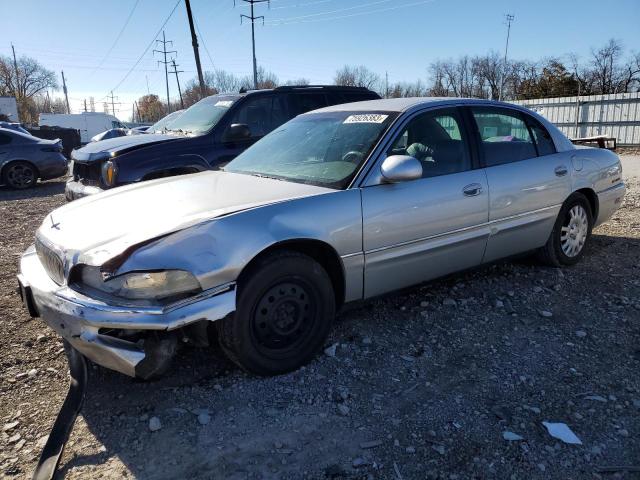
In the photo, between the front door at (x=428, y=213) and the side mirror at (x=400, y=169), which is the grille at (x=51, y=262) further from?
the side mirror at (x=400, y=169)

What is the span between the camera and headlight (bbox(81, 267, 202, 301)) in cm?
254

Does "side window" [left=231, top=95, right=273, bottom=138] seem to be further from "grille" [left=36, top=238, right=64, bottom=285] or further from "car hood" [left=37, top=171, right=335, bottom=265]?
"grille" [left=36, top=238, right=64, bottom=285]

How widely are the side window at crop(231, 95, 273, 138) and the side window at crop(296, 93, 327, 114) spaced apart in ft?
1.45

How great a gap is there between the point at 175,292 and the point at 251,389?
2.51ft

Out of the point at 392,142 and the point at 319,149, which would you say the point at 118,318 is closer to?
the point at 319,149

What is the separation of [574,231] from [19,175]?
1193 cm

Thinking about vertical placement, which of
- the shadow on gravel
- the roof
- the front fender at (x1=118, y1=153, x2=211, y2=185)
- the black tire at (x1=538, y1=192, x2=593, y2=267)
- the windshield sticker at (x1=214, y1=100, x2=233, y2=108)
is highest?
the windshield sticker at (x1=214, y1=100, x2=233, y2=108)

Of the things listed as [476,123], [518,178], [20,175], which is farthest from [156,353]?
[20,175]

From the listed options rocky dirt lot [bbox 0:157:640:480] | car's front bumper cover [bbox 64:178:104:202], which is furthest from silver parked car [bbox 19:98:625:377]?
car's front bumper cover [bbox 64:178:104:202]

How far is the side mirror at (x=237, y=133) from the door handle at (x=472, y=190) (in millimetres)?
3526

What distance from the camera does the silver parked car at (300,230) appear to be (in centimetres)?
256

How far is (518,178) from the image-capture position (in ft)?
13.7

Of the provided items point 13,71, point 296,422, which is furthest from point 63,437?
point 13,71

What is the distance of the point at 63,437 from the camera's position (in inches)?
98.4
